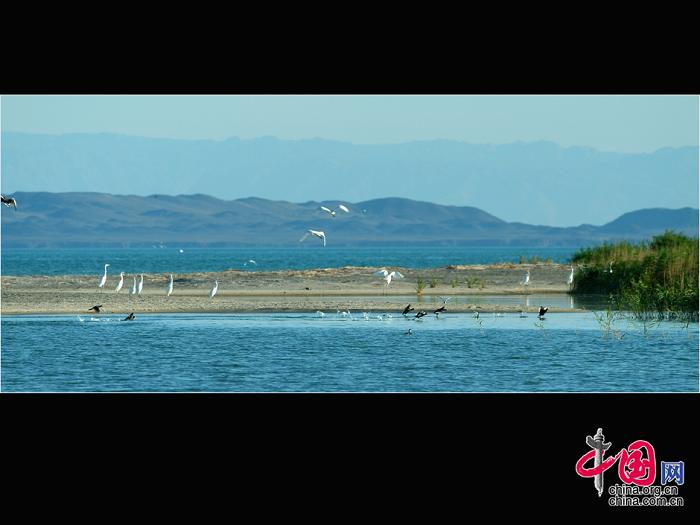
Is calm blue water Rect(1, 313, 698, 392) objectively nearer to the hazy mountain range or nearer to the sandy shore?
the sandy shore

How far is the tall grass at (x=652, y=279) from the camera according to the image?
26453mm

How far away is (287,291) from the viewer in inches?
1448

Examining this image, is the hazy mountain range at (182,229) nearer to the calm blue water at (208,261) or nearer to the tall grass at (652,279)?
the calm blue water at (208,261)

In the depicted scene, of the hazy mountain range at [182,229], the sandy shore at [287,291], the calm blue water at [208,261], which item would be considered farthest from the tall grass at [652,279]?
the hazy mountain range at [182,229]

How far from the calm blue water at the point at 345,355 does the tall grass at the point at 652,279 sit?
57 centimetres

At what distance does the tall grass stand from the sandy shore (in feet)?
5.56

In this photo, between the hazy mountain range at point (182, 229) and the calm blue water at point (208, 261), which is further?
the hazy mountain range at point (182, 229)

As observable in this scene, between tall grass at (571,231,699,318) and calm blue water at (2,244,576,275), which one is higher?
calm blue water at (2,244,576,275)

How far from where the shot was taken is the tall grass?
2645 centimetres

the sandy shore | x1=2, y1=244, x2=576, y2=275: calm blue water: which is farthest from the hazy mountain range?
the sandy shore

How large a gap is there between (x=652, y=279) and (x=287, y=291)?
12.5 meters
